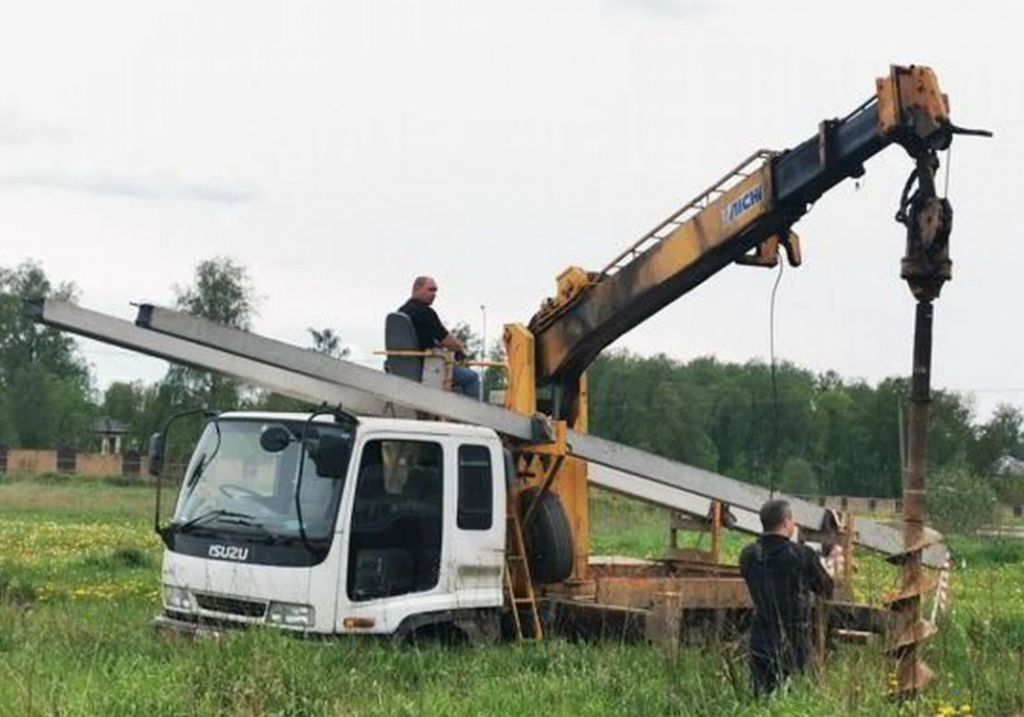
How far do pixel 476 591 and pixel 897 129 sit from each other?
15.1ft

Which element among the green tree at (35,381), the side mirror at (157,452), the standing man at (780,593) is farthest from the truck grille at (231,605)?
the green tree at (35,381)

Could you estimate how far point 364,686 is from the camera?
8.26 m

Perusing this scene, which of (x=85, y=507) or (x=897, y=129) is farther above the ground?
(x=897, y=129)

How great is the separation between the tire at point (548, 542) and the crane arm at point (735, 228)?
73.0 inches

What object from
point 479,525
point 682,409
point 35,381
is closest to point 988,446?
point 682,409

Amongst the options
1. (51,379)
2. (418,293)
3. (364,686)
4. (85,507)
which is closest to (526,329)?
(418,293)

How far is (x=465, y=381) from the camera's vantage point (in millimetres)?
12172

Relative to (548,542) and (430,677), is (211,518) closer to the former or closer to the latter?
(430,677)

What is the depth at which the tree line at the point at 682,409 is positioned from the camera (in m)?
91.9

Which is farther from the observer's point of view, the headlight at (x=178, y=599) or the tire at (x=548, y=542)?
the tire at (x=548, y=542)

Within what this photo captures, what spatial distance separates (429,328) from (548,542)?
7.26 ft

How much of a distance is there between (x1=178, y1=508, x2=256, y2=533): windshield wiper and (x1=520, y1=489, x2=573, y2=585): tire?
2.43 metres

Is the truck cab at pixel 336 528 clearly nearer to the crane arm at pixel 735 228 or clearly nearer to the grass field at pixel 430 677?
the grass field at pixel 430 677

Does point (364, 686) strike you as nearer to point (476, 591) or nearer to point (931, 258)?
point (476, 591)
